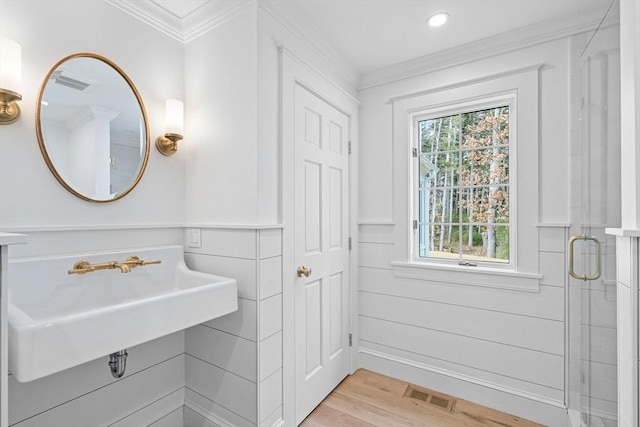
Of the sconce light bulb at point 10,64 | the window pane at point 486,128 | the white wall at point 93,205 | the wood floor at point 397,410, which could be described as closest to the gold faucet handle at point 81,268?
the white wall at point 93,205

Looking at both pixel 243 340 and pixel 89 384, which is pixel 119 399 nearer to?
pixel 89 384

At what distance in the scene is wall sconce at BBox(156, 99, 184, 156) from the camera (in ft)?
5.59

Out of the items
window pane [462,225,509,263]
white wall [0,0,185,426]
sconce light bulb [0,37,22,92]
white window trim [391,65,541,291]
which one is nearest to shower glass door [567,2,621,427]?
white window trim [391,65,541,291]

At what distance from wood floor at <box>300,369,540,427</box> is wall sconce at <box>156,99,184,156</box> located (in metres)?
1.87

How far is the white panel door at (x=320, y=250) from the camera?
1857mm

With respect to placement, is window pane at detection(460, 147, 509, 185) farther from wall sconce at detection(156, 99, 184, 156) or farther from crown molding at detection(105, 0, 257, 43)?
wall sconce at detection(156, 99, 184, 156)

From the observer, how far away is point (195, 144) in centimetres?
182

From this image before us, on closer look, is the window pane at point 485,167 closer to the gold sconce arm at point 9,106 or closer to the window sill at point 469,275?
the window sill at point 469,275

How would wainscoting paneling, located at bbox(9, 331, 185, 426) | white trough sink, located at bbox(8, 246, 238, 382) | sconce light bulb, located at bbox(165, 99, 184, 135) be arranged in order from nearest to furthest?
white trough sink, located at bbox(8, 246, 238, 382) < wainscoting paneling, located at bbox(9, 331, 185, 426) < sconce light bulb, located at bbox(165, 99, 184, 135)

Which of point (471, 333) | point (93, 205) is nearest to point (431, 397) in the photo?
point (471, 333)

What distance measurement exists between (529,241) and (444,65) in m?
1.36

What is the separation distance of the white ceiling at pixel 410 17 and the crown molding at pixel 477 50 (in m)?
0.02

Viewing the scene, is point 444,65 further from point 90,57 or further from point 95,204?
point 95,204

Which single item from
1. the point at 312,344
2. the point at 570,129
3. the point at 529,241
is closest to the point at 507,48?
the point at 570,129
